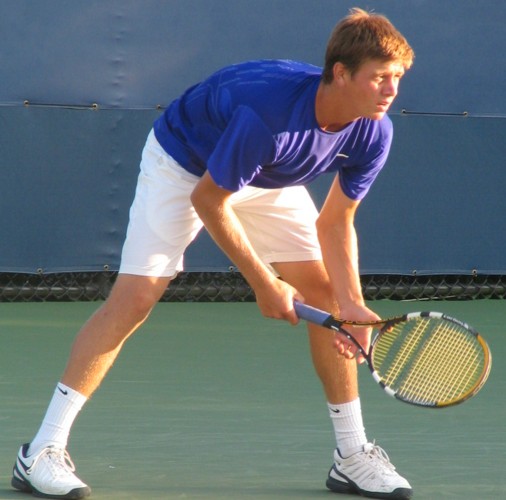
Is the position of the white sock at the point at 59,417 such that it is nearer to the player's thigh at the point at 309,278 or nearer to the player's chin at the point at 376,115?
the player's thigh at the point at 309,278

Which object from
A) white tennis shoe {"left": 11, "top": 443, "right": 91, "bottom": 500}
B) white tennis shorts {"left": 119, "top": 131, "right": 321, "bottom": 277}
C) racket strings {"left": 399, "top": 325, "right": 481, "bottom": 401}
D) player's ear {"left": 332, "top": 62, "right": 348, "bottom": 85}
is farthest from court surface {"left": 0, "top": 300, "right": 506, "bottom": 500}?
player's ear {"left": 332, "top": 62, "right": 348, "bottom": 85}

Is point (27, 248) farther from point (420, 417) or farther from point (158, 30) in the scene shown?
point (420, 417)

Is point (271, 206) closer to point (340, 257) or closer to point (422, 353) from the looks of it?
point (340, 257)

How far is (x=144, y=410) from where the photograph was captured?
14.0 feet

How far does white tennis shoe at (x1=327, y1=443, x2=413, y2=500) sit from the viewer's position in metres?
3.22

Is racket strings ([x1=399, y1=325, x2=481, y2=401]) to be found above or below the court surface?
above

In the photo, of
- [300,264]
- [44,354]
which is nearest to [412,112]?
[44,354]

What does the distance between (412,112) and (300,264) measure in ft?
13.4

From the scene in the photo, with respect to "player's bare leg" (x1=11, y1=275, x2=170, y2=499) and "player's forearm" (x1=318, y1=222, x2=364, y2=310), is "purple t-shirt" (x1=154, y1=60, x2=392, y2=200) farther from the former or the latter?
"player's bare leg" (x1=11, y1=275, x2=170, y2=499)

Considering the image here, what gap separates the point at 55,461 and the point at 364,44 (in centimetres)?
126

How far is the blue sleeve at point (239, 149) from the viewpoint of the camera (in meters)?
2.92

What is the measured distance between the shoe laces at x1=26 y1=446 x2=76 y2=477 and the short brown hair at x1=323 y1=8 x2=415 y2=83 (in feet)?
3.73

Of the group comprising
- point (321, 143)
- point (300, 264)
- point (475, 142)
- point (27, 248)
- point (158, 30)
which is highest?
point (321, 143)

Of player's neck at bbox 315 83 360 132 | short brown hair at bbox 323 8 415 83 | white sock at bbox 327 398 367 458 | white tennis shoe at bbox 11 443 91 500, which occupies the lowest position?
white tennis shoe at bbox 11 443 91 500
